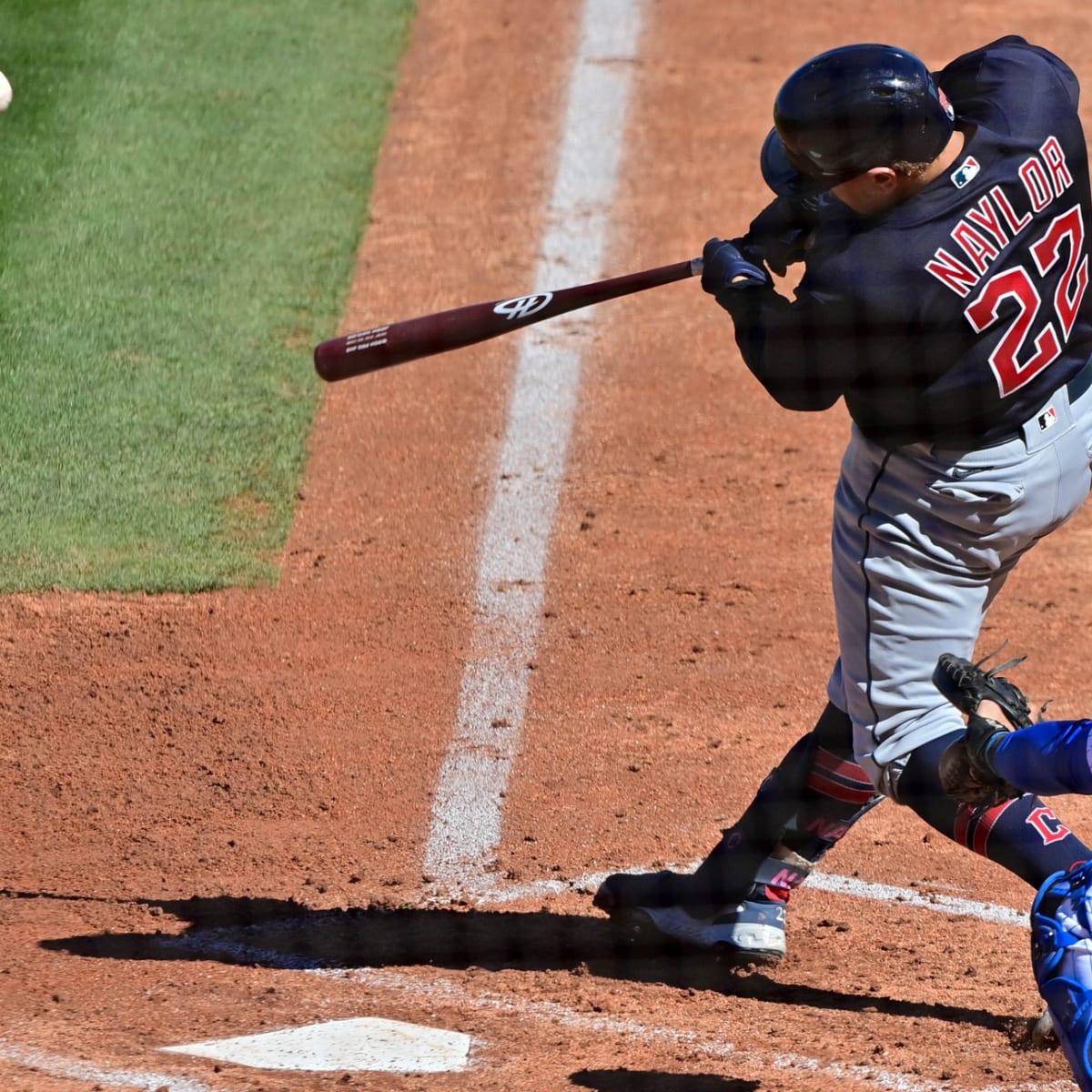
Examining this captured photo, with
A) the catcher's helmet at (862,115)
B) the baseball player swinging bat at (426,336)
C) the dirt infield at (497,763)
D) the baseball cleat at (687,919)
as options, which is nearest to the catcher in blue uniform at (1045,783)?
the dirt infield at (497,763)

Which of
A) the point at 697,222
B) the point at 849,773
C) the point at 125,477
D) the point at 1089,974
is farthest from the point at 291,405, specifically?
the point at 1089,974

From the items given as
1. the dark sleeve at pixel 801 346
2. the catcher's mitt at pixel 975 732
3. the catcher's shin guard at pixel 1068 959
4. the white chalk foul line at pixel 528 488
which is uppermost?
the dark sleeve at pixel 801 346

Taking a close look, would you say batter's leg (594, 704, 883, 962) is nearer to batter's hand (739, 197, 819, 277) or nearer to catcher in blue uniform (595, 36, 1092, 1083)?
catcher in blue uniform (595, 36, 1092, 1083)

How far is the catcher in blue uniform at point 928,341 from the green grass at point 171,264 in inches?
95.2

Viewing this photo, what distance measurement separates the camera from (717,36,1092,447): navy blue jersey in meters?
2.94

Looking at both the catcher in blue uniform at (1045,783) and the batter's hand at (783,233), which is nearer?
the catcher in blue uniform at (1045,783)

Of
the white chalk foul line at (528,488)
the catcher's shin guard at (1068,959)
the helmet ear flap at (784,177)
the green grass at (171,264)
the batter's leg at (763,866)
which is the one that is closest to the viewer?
the catcher's shin guard at (1068,959)

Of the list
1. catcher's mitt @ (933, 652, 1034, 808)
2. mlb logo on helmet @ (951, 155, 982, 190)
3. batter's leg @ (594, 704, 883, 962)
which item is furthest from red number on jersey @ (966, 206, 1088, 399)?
batter's leg @ (594, 704, 883, 962)

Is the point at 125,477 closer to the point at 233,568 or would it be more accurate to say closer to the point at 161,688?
the point at 233,568

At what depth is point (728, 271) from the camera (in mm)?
3209

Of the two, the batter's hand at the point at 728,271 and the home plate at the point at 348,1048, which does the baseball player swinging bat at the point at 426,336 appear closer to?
the batter's hand at the point at 728,271

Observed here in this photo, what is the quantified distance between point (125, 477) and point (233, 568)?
2.27 feet

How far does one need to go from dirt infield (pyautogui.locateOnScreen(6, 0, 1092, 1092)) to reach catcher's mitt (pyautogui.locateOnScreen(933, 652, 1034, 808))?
1.74 ft

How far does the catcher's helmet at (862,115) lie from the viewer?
2951 mm
